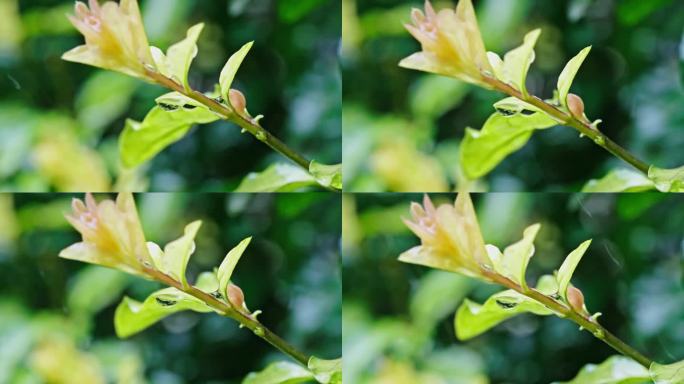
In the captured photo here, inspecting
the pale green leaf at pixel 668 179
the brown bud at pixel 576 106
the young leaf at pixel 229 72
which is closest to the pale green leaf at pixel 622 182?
the pale green leaf at pixel 668 179

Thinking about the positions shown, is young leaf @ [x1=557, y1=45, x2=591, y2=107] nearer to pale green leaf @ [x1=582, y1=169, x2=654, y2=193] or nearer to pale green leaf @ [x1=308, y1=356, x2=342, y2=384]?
pale green leaf @ [x1=582, y1=169, x2=654, y2=193]

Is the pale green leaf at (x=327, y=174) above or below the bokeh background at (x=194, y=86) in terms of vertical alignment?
below

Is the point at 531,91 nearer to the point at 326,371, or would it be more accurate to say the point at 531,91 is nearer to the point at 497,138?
the point at 497,138

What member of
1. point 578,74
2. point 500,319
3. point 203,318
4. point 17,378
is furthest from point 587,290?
point 17,378

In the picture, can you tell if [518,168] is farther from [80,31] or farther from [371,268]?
[80,31]

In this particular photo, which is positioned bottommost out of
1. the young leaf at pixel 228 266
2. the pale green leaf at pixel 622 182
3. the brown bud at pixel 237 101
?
the young leaf at pixel 228 266

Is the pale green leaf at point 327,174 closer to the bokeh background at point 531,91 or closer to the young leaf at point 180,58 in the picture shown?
the bokeh background at point 531,91

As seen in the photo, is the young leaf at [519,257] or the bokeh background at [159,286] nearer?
the young leaf at [519,257]

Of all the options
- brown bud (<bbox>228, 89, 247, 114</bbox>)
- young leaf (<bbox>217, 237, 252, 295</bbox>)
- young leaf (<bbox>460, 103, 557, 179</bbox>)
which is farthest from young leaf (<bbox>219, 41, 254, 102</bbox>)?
young leaf (<bbox>460, 103, 557, 179</bbox>)
